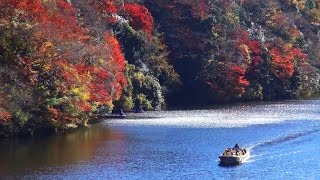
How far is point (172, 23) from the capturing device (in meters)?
108

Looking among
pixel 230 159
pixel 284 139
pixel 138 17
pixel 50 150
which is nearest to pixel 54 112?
pixel 50 150

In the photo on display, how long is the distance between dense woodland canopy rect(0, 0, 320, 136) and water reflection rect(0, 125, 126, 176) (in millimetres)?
2243

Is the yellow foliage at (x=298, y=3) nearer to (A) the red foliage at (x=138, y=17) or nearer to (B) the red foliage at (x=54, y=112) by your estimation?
(A) the red foliage at (x=138, y=17)

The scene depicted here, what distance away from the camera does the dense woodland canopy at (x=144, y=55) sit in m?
61.7

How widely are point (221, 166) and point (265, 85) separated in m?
64.1

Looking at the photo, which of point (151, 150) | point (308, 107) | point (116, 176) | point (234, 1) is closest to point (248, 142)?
point (151, 150)

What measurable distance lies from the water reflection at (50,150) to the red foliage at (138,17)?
3353cm

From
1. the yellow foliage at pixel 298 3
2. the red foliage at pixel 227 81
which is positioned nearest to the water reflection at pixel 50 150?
the red foliage at pixel 227 81

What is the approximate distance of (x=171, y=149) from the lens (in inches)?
2186

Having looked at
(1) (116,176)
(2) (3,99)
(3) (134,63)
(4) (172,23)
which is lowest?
(1) (116,176)

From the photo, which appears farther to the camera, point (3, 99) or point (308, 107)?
point (308, 107)

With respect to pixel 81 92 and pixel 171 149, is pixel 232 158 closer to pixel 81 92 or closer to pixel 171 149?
pixel 171 149

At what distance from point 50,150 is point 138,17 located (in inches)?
1830

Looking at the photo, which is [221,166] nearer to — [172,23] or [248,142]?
[248,142]
